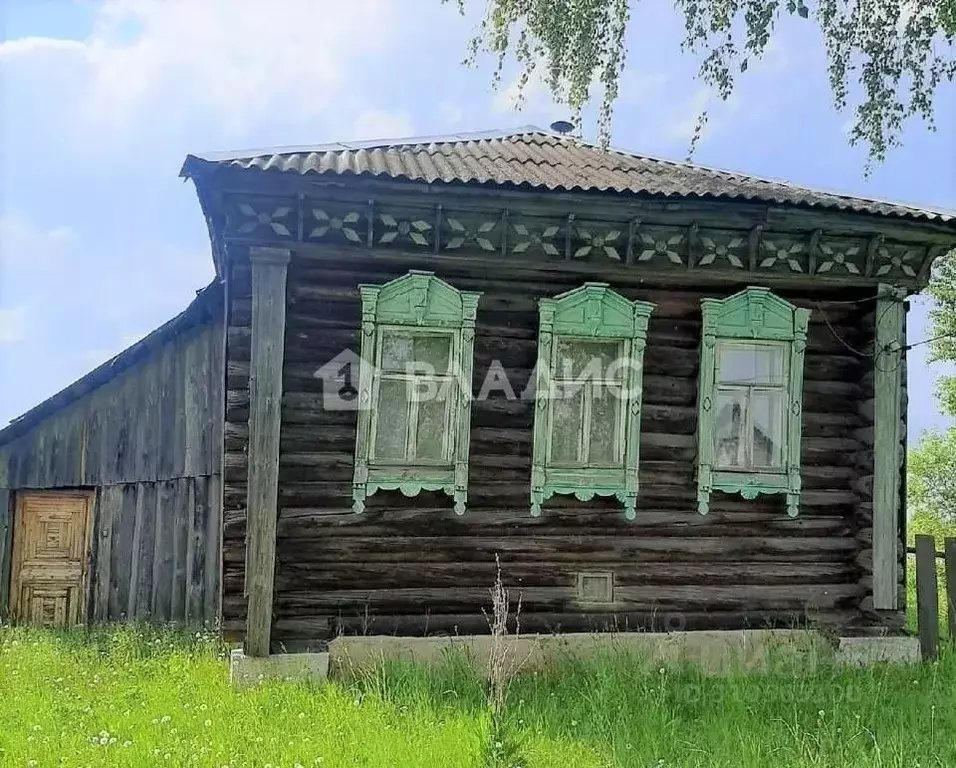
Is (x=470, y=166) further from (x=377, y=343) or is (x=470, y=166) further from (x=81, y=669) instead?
(x=81, y=669)

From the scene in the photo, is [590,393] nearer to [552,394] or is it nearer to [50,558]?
[552,394]

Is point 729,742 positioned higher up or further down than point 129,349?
further down

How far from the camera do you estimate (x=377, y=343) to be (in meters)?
6.99

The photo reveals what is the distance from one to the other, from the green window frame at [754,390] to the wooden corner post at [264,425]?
3443 mm

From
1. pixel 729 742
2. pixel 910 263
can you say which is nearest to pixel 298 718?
pixel 729 742

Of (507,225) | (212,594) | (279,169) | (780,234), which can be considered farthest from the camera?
(212,594)

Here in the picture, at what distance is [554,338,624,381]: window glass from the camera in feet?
24.0

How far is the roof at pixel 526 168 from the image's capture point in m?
6.51

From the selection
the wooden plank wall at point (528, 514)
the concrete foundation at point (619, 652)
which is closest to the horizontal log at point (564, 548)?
the wooden plank wall at point (528, 514)

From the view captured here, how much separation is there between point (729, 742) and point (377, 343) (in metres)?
3.75

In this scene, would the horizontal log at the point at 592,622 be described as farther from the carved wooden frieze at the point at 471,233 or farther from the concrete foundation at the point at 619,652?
the carved wooden frieze at the point at 471,233

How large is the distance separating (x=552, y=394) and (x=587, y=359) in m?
0.43

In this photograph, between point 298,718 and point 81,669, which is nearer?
point 298,718

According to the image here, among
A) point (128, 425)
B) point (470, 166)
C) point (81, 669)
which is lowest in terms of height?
point (81, 669)
